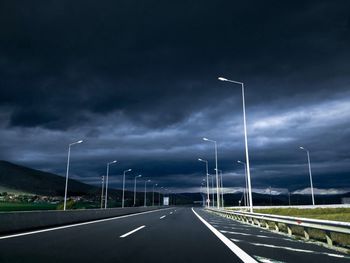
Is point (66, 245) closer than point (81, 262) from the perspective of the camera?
No

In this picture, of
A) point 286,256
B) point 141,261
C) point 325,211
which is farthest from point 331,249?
point 325,211

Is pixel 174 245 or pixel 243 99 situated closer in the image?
pixel 174 245

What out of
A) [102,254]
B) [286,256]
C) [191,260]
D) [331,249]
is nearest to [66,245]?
[102,254]

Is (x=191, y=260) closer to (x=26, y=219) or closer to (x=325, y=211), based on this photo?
(x=26, y=219)

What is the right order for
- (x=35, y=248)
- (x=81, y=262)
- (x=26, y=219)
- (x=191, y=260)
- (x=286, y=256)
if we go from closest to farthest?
(x=81, y=262) < (x=191, y=260) < (x=286, y=256) < (x=35, y=248) < (x=26, y=219)

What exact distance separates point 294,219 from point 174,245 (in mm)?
5063

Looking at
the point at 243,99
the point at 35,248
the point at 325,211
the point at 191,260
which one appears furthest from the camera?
the point at 325,211

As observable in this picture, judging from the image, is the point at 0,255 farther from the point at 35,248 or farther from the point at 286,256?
the point at 286,256

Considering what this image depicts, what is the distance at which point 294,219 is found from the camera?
1233 cm

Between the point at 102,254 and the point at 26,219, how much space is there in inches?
338

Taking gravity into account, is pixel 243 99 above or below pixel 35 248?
above

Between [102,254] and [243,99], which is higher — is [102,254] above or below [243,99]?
below

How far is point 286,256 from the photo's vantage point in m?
7.78

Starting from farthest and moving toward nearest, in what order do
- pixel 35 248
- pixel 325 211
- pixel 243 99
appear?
pixel 325 211 → pixel 243 99 → pixel 35 248
